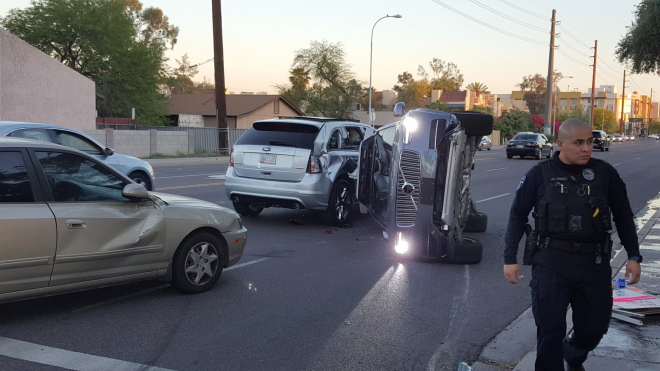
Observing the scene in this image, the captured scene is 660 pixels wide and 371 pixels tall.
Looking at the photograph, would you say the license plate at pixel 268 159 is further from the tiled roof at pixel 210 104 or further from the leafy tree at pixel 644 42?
the tiled roof at pixel 210 104

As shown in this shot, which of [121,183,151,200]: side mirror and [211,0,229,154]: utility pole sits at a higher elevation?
[211,0,229,154]: utility pole

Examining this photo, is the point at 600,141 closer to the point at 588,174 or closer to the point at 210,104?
the point at 210,104

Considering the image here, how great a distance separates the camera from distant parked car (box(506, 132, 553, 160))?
37.5m

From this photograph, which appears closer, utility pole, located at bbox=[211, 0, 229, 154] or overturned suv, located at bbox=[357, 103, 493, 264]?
overturned suv, located at bbox=[357, 103, 493, 264]

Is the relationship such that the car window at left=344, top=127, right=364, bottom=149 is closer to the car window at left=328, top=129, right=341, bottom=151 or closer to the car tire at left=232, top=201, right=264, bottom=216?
the car window at left=328, top=129, right=341, bottom=151

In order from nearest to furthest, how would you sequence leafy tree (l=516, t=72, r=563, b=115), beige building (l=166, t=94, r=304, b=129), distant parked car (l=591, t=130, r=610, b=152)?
distant parked car (l=591, t=130, r=610, b=152)
beige building (l=166, t=94, r=304, b=129)
leafy tree (l=516, t=72, r=563, b=115)

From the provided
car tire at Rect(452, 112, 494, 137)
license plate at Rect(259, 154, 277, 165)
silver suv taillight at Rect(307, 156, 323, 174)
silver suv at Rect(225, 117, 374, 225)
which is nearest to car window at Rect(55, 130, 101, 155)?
silver suv at Rect(225, 117, 374, 225)

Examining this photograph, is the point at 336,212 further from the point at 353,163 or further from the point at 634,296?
the point at 634,296

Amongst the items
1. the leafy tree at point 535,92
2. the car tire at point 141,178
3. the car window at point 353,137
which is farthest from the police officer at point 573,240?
the leafy tree at point 535,92

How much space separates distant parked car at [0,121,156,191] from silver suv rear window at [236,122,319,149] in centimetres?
213

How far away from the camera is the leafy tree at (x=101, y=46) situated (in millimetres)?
43875

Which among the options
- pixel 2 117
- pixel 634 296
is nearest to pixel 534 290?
pixel 634 296

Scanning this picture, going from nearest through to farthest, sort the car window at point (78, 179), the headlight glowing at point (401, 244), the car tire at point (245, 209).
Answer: the car window at point (78, 179) → the headlight glowing at point (401, 244) → the car tire at point (245, 209)

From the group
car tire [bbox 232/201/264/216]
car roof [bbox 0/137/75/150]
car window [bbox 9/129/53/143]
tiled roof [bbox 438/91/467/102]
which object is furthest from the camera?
tiled roof [bbox 438/91/467/102]
